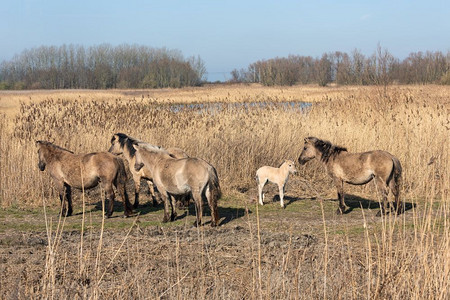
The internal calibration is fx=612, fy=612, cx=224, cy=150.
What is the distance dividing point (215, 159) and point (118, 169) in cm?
386

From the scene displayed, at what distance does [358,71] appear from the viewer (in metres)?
32.5

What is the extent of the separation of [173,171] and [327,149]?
11.3ft

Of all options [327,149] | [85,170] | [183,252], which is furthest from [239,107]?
[183,252]

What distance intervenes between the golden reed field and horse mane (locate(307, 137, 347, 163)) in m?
0.87

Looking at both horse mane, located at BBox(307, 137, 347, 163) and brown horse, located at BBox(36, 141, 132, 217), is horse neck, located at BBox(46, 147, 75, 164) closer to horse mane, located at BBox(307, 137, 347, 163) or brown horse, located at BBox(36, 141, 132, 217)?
brown horse, located at BBox(36, 141, 132, 217)

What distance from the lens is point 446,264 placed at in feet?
17.5

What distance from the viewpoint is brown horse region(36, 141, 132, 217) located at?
11.4 meters

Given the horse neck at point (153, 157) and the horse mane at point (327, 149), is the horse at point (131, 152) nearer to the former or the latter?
the horse neck at point (153, 157)

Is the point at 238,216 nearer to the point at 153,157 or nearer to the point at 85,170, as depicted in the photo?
the point at 153,157

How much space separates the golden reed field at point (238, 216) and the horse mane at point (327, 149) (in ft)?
2.86

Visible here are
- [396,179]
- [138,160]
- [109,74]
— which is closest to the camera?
[396,179]

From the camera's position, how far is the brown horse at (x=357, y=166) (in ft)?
36.7

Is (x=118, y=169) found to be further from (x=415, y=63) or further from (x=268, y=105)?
(x=415, y=63)

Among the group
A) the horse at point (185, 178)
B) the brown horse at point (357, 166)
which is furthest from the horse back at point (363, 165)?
the horse at point (185, 178)
